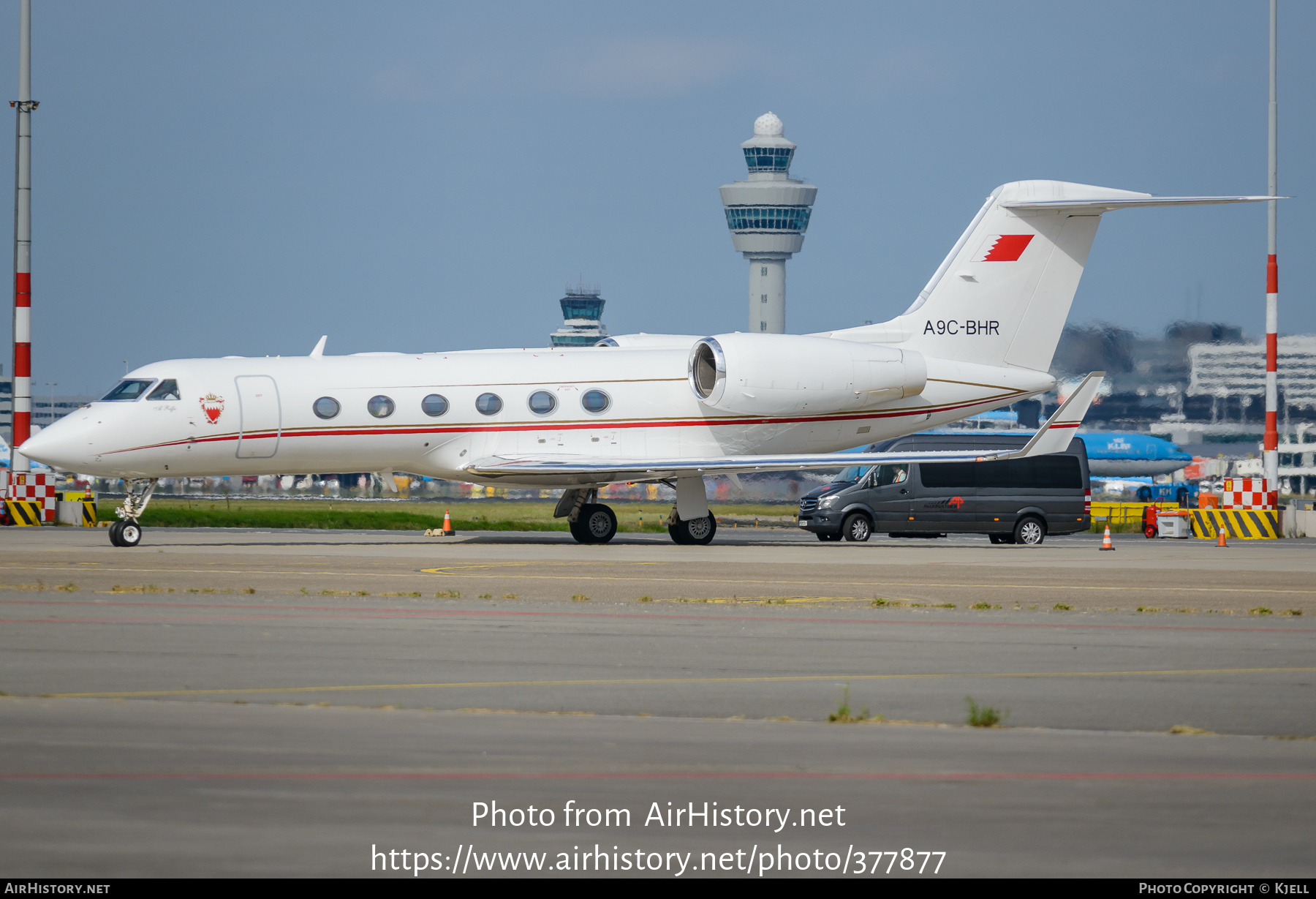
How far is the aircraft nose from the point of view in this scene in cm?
2384

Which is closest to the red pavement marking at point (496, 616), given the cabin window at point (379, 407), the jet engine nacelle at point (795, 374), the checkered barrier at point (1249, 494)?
the cabin window at point (379, 407)

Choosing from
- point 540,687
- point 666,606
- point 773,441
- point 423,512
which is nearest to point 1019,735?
point 540,687

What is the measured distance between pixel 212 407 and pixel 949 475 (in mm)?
15714

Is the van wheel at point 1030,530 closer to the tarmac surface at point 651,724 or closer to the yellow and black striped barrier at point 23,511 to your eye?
the tarmac surface at point 651,724

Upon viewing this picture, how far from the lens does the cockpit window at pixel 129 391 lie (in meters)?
24.5

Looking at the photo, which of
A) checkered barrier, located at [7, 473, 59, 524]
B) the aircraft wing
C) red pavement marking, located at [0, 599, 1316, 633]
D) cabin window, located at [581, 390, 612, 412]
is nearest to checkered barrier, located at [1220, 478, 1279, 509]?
the aircraft wing

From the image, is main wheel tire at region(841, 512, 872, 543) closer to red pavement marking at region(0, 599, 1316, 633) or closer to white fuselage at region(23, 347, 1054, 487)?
white fuselage at region(23, 347, 1054, 487)

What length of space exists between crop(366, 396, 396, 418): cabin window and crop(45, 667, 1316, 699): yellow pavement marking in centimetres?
1635

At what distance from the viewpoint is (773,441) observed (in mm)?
27438

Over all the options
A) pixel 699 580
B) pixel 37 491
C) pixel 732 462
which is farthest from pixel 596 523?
pixel 37 491

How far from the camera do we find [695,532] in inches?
1062

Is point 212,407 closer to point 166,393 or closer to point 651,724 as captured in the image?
point 166,393

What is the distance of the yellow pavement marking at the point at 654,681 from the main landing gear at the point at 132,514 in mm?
15641
